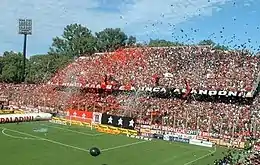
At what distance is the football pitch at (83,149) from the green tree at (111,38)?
58.3 metres

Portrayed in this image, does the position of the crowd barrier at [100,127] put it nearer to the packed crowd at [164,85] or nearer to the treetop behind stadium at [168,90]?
the packed crowd at [164,85]

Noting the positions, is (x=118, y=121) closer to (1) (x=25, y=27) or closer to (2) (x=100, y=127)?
(2) (x=100, y=127)

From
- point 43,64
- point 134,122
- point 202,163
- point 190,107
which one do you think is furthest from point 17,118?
point 43,64

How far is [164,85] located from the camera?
45094mm

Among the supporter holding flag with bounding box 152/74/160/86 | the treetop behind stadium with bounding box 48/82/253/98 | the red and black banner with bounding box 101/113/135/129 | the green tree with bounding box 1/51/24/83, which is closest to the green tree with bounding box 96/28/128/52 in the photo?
the green tree with bounding box 1/51/24/83

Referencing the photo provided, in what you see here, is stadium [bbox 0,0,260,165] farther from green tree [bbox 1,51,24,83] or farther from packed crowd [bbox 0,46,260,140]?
green tree [bbox 1,51,24,83]

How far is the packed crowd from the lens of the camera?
36.5 m

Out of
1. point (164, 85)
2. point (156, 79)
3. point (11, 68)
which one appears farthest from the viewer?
point (11, 68)

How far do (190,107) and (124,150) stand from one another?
1323 centimetres

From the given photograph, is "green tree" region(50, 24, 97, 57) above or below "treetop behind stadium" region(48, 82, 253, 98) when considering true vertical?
above

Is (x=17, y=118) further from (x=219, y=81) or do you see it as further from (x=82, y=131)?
(x=219, y=81)

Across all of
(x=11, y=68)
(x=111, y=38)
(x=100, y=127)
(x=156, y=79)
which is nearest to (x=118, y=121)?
(x=100, y=127)

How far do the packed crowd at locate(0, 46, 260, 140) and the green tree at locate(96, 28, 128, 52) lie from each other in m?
31.0

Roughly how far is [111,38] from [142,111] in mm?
55856
